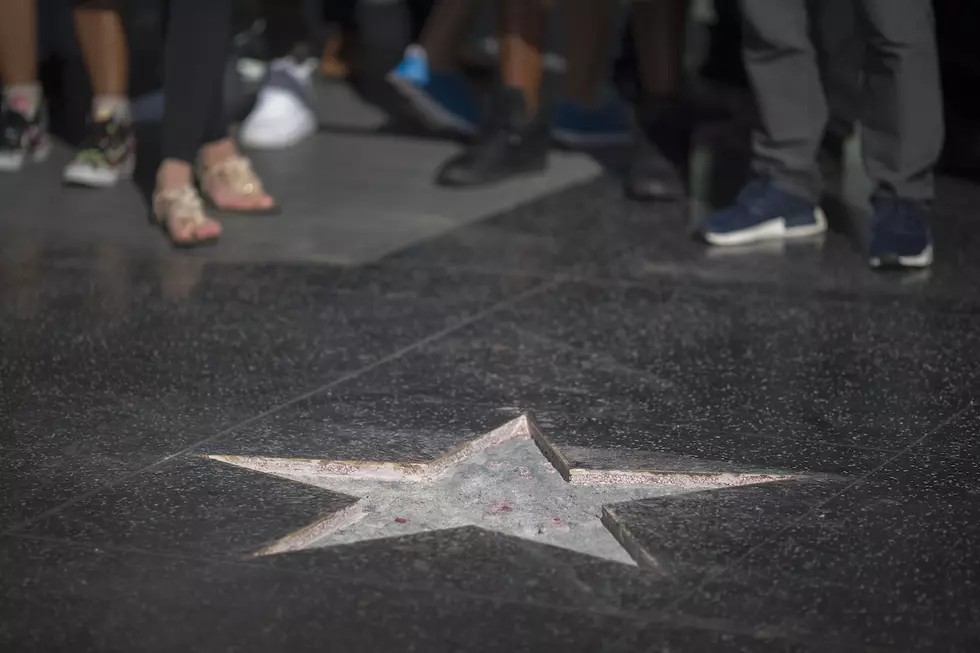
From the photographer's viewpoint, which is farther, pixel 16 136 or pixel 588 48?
pixel 588 48

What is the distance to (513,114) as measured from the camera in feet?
15.4

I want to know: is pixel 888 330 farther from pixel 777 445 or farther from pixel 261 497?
pixel 261 497

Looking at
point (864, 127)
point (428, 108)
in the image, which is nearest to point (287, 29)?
point (428, 108)

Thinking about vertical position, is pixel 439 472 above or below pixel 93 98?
above

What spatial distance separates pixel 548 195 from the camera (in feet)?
14.9

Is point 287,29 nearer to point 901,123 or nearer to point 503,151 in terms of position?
point 503,151

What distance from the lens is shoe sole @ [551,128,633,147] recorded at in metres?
5.24

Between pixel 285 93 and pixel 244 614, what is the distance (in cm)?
352

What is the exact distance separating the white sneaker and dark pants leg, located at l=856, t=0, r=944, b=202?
2.11 metres

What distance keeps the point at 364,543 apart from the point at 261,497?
25 cm

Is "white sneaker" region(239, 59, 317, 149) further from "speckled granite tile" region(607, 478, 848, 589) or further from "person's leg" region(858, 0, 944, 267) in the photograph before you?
"speckled granite tile" region(607, 478, 848, 589)

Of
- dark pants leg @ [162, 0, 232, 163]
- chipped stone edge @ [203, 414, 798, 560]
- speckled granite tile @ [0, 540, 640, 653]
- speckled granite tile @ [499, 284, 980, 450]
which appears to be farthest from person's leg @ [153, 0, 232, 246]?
speckled granite tile @ [0, 540, 640, 653]

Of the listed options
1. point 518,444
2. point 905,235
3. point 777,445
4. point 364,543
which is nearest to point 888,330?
point 905,235

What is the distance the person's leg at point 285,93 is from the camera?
5152 mm
